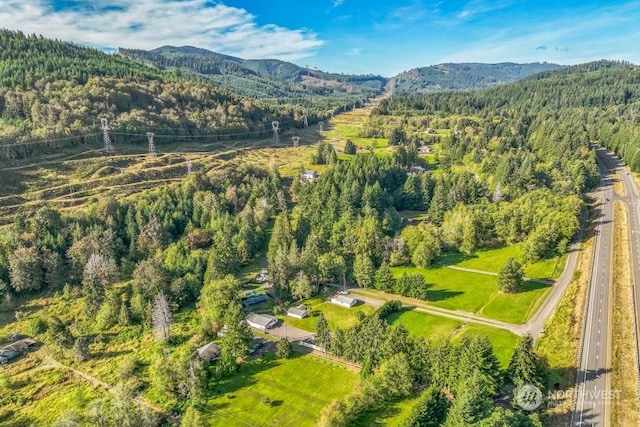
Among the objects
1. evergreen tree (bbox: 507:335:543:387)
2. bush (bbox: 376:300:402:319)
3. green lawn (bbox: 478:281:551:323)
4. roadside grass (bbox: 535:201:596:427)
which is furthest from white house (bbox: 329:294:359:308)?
evergreen tree (bbox: 507:335:543:387)

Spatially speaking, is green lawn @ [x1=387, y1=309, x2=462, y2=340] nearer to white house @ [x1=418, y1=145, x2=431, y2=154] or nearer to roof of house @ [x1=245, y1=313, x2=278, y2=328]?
roof of house @ [x1=245, y1=313, x2=278, y2=328]

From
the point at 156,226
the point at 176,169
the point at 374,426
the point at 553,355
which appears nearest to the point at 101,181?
the point at 176,169

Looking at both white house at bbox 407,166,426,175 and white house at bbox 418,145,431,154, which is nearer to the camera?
white house at bbox 407,166,426,175

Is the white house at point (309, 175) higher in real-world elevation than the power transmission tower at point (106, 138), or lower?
lower

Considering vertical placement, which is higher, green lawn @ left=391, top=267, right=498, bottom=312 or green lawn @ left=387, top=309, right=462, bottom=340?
green lawn @ left=391, top=267, right=498, bottom=312

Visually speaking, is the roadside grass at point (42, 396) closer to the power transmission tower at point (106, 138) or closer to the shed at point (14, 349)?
the shed at point (14, 349)

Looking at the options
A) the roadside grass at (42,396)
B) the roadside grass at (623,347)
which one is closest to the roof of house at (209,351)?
the roadside grass at (42,396)

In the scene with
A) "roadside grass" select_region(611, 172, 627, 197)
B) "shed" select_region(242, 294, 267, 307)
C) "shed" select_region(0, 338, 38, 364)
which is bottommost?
"shed" select_region(0, 338, 38, 364)

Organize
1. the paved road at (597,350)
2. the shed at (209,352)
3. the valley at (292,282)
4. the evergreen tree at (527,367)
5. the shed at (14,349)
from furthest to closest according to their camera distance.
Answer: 1. the shed at (14,349)
2. the shed at (209,352)
3. the valley at (292,282)
4. the evergreen tree at (527,367)
5. the paved road at (597,350)
